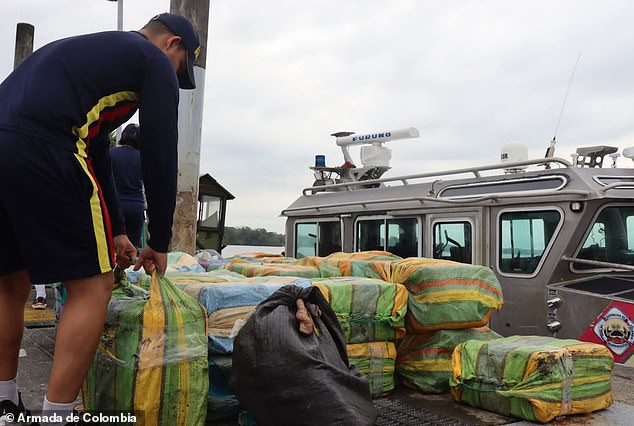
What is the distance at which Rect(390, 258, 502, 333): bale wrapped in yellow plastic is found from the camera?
355 centimetres

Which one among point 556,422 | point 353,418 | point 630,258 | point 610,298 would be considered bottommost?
point 556,422

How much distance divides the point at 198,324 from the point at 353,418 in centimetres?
79

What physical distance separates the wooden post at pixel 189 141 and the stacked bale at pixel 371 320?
2.18 metres

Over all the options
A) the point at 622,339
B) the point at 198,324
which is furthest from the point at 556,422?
the point at 622,339

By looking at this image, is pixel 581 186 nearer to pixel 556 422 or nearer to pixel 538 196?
pixel 538 196

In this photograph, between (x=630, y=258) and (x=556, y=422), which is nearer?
(x=556, y=422)

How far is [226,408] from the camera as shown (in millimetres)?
2852

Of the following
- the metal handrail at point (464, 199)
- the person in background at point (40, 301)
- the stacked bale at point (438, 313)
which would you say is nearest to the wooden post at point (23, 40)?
the person in background at point (40, 301)

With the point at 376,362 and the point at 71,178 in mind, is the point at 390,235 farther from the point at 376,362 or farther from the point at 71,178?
the point at 71,178

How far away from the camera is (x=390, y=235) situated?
24.1 feet

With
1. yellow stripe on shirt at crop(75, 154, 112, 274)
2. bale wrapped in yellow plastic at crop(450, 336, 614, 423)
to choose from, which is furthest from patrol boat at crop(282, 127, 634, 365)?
yellow stripe on shirt at crop(75, 154, 112, 274)

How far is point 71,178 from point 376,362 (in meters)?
2.07

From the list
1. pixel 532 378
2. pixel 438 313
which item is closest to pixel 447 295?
pixel 438 313

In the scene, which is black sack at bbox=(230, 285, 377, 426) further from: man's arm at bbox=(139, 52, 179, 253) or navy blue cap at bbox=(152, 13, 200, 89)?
navy blue cap at bbox=(152, 13, 200, 89)
